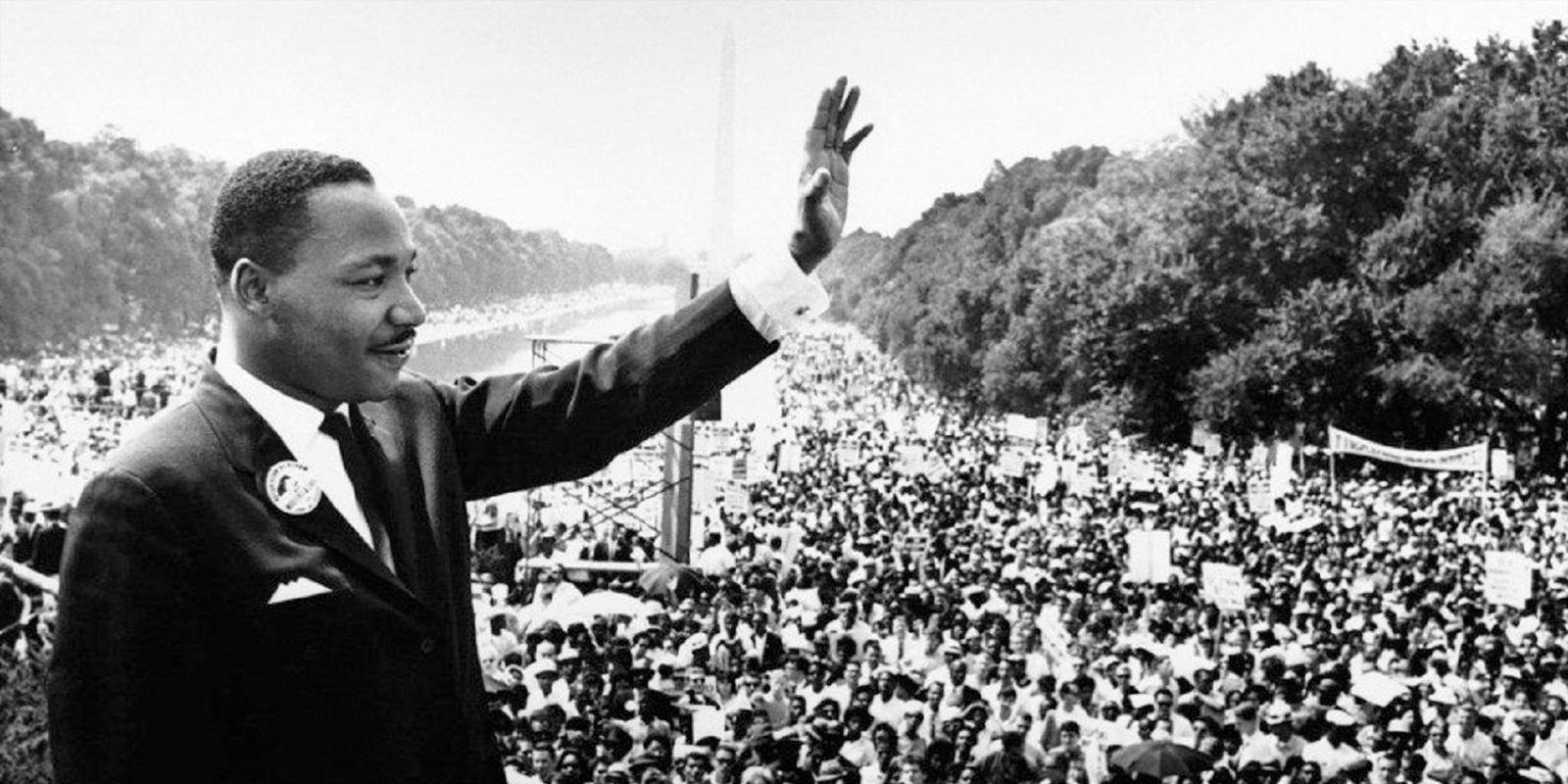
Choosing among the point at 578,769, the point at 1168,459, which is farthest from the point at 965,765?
the point at 1168,459

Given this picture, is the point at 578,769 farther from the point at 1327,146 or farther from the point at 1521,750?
the point at 1327,146

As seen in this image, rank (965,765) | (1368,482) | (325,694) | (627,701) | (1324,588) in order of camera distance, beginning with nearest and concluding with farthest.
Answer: (325,694), (965,765), (627,701), (1324,588), (1368,482)

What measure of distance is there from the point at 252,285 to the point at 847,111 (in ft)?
2.34

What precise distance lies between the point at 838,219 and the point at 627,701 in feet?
26.6

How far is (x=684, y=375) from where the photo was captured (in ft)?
6.12

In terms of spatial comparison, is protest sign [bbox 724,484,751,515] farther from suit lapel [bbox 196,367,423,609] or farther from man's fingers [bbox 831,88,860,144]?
suit lapel [bbox 196,367,423,609]

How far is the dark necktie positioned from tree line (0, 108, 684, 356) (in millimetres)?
40277

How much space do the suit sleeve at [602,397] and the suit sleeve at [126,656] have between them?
1.53 feet

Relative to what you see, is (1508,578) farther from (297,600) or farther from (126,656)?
(126,656)

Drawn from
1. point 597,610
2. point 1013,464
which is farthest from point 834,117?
point 1013,464

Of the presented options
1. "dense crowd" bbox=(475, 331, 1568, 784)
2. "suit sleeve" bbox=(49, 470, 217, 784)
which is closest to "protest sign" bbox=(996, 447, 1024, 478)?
"dense crowd" bbox=(475, 331, 1568, 784)

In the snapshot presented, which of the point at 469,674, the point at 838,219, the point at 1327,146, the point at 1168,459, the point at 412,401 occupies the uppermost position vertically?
the point at 1327,146

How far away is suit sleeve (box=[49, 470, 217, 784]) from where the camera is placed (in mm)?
1506

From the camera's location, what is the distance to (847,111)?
1966 mm
